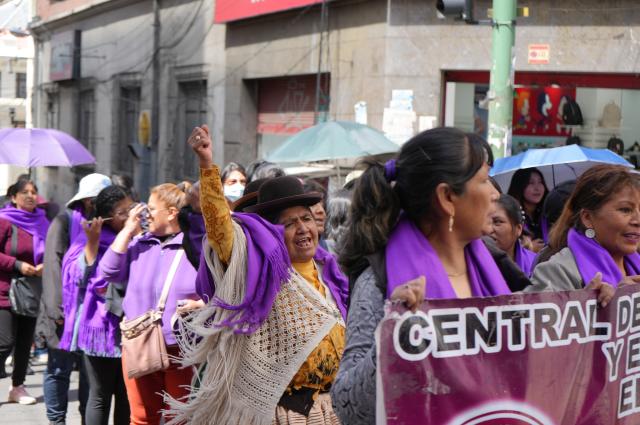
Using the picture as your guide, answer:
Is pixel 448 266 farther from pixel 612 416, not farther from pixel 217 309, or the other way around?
pixel 217 309

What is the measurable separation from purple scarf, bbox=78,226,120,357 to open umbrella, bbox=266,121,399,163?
12.0 feet

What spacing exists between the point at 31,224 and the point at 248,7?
921 cm

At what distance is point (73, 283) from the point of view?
278 inches

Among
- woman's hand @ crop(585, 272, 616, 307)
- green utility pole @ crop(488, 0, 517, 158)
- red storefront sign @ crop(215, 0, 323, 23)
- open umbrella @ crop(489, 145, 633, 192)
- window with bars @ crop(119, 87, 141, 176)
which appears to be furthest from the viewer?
window with bars @ crop(119, 87, 141, 176)

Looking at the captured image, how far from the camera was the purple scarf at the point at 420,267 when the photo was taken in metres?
2.95

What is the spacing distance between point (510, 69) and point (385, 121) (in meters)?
4.73

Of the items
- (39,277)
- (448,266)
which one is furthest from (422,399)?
(39,277)

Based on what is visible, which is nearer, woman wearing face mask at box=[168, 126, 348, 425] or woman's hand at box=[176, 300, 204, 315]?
woman wearing face mask at box=[168, 126, 348, 425]

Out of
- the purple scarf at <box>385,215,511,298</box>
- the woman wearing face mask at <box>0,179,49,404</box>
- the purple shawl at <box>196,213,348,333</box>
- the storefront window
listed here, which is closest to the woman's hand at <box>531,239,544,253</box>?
the purple shawl at <box>196,213,348,333</box>

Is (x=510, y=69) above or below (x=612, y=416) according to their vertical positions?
above

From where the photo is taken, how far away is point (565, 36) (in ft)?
42.6

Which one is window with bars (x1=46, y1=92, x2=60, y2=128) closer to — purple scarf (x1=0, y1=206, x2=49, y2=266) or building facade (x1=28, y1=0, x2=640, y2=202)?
building facade (x1=28, y1=0, x2=640, y2=202)

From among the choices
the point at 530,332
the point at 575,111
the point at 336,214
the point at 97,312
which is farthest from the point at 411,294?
the point at 575,111

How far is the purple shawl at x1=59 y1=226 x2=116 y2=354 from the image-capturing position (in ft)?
23.2
